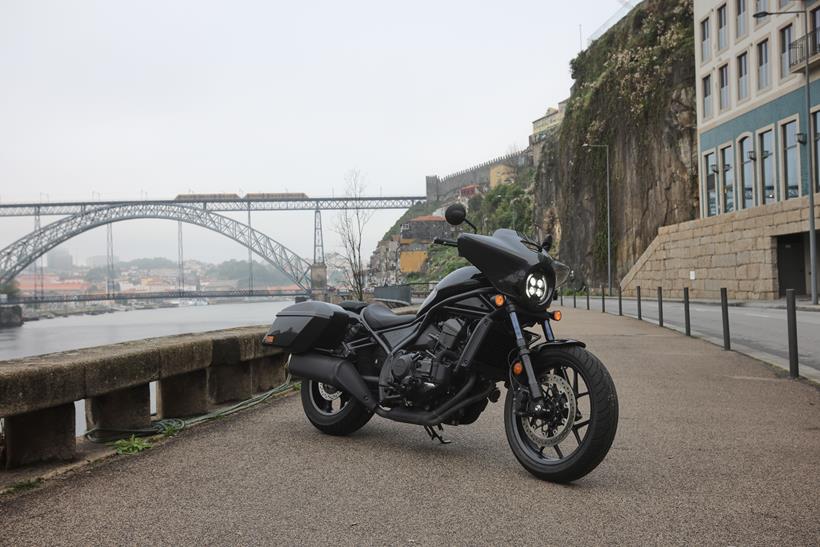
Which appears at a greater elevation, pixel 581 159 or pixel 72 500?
pixel 581 159

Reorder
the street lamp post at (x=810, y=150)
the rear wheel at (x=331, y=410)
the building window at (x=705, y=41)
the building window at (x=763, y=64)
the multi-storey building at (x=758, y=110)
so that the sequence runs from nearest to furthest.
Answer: the rear wheel at (x=331, y=410)
the street lamp post at (x=810, y=150)
the multi-storey building at (x=758, y=110)
the building window at (x=763, y=64)
the building window at (x=705, y=41)

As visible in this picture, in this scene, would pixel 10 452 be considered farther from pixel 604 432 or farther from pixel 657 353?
pixel 657 353

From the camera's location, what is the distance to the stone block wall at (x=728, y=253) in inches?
867

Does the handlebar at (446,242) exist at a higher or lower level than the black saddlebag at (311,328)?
higher

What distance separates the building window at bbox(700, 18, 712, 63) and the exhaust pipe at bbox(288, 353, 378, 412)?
28.7m

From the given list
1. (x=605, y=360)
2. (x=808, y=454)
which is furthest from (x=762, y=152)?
(x=808, y=454)

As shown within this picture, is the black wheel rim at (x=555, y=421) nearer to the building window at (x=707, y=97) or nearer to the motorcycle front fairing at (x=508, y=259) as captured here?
the motorcycle front fairing at (x=508, y=259)

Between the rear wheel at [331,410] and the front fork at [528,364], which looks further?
the rear wheel at [331,410]

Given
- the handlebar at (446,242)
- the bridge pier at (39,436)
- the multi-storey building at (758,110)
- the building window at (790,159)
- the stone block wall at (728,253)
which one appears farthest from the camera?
the building window at (790,159)

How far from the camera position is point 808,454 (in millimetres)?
3619

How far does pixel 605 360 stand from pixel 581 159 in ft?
118

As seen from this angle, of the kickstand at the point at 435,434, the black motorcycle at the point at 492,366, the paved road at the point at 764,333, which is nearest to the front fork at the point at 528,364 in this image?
the black motorcycle at the point at 492,366

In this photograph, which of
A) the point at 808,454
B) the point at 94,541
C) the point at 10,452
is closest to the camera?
the point at 94,541

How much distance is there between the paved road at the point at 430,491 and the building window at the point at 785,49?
2230 cm
